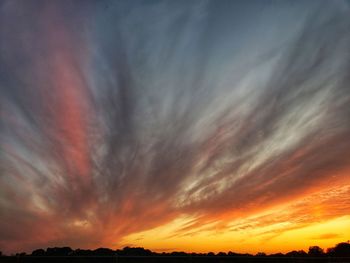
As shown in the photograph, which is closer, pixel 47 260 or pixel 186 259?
pixel 47 260

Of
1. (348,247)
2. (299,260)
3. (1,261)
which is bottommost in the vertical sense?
(1,261)

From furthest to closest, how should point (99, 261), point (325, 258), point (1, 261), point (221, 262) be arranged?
1. point (325, 258)
2. point (221, 262)
3. point (99, 261)
4. point (1, 261)

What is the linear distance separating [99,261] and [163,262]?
10.1ft

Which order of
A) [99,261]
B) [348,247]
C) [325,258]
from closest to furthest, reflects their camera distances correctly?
[99,261], [325,258], [348,247]

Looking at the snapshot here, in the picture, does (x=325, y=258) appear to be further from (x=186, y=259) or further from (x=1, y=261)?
(x=1, y=261)

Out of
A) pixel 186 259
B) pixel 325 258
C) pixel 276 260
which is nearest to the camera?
pixel 186 259

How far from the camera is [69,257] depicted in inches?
483

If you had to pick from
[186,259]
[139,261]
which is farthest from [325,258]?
[139,261]

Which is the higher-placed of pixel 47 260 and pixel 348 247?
pixel 348 247

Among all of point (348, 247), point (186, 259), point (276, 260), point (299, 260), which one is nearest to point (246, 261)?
point (276, 260)

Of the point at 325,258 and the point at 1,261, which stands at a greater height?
the point at 325,258

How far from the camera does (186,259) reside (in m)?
15.1

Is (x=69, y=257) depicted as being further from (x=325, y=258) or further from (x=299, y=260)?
(x=325, y=258)

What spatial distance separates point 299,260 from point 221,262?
17.1 ft
